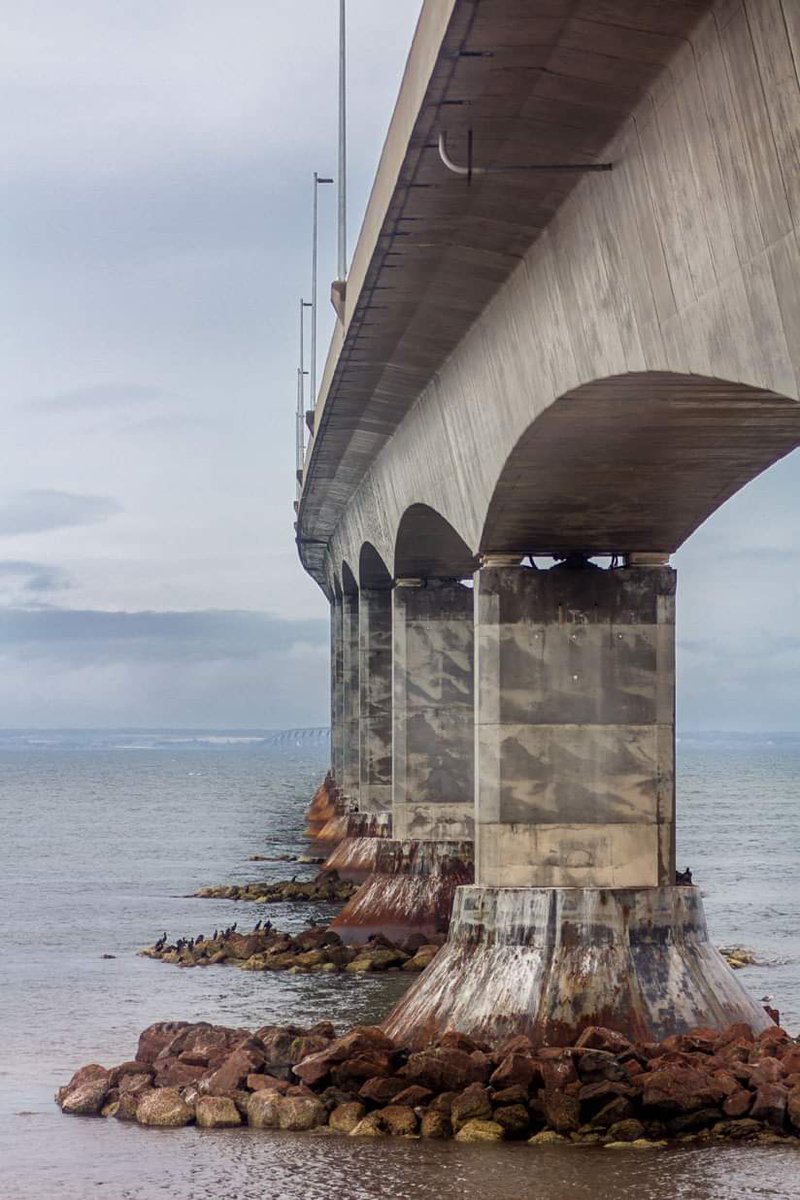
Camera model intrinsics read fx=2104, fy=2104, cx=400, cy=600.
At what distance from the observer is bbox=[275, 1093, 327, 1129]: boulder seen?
20297 mm

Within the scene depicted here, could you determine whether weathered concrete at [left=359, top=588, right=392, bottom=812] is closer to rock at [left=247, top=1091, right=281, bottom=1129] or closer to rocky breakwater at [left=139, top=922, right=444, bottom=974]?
rocky breakwater at [left=139, top=922, right=444, bottom=974]

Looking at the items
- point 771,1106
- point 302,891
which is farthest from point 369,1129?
point 302,891

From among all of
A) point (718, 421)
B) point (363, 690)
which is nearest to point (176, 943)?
point (363, 690)

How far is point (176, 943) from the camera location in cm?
3912

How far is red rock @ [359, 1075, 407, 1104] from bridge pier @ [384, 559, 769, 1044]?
179cm

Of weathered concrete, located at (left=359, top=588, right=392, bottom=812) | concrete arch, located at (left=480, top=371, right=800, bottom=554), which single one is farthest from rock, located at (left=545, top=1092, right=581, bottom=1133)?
weathered concrete, located at (left=359, top=588, right=392, bottom=812)

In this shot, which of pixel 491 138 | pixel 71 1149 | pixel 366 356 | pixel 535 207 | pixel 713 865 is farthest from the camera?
pixel 713 865

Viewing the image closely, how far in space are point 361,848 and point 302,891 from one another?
84.4 inches

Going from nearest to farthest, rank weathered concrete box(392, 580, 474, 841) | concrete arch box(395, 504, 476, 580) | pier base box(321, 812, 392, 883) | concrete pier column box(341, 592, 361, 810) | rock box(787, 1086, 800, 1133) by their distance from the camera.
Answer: rock box(787, 1086, 800, 1133), concrete arch box(395, 504, 476, 580), weathered concrete box(392, 580, 474, 841), pier base box(321, 812, 392, 883), concrete pier column box(341, 592, 361, 810)

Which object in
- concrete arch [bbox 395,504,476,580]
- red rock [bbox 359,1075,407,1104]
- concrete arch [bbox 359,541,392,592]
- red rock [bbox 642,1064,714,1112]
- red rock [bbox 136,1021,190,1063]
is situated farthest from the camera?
concrete arch [bbox 359,541,392,592]

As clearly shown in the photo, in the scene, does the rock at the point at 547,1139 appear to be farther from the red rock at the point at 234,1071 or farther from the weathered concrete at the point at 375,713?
the weathered concrete at the point at 375,713

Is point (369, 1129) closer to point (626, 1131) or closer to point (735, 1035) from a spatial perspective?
point (626, 1131)

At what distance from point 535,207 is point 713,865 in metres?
56.3

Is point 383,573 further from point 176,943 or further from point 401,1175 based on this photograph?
point 401,1175
